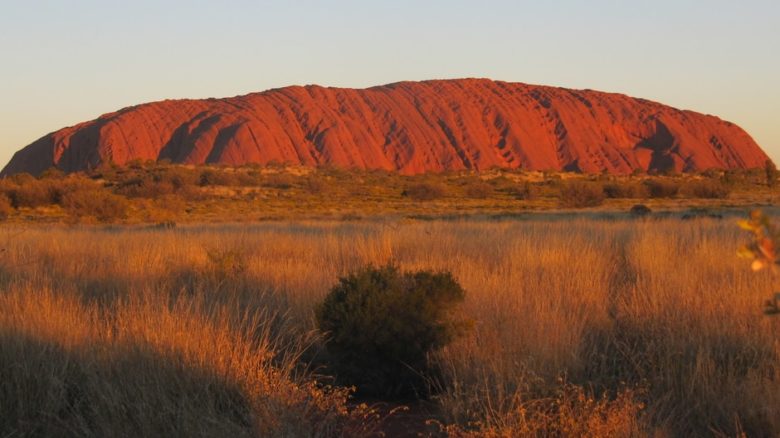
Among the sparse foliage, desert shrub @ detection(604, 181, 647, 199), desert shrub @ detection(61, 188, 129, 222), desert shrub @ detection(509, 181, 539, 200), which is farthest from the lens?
desert shrub @ detection(604, 181, 647, 199)

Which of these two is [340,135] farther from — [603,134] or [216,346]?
[216,346]

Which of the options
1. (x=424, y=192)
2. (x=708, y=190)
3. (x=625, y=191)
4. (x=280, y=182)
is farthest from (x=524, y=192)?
(x=280, y=182)

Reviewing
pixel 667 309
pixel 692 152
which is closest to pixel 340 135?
pixel 692 152

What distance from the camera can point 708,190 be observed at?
4894 centimetres

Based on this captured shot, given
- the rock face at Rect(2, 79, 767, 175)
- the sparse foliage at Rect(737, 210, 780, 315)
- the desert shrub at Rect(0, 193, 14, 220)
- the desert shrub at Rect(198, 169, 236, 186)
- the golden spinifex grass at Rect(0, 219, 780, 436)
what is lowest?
the desert shrub at Rect(0, 193, 14, 220)

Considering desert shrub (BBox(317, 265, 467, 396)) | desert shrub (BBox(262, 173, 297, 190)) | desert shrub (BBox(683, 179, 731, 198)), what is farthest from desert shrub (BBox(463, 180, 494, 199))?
desert shrub (BBox(317, 265, 467, 396))

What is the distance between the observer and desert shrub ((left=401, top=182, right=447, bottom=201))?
157 ft

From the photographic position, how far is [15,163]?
286ft

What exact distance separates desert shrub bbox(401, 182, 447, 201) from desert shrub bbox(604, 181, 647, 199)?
10672mm

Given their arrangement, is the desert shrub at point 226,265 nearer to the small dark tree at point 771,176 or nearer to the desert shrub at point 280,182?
the desert shrub at point 280,182

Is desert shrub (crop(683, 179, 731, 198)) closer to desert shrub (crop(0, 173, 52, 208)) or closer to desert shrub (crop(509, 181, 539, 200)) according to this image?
desert shrub (crop(509, 181, 539, 200))

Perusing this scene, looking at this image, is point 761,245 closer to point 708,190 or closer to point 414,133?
point 708,190

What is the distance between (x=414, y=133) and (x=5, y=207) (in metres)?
60.1

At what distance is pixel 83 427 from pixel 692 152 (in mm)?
96234
